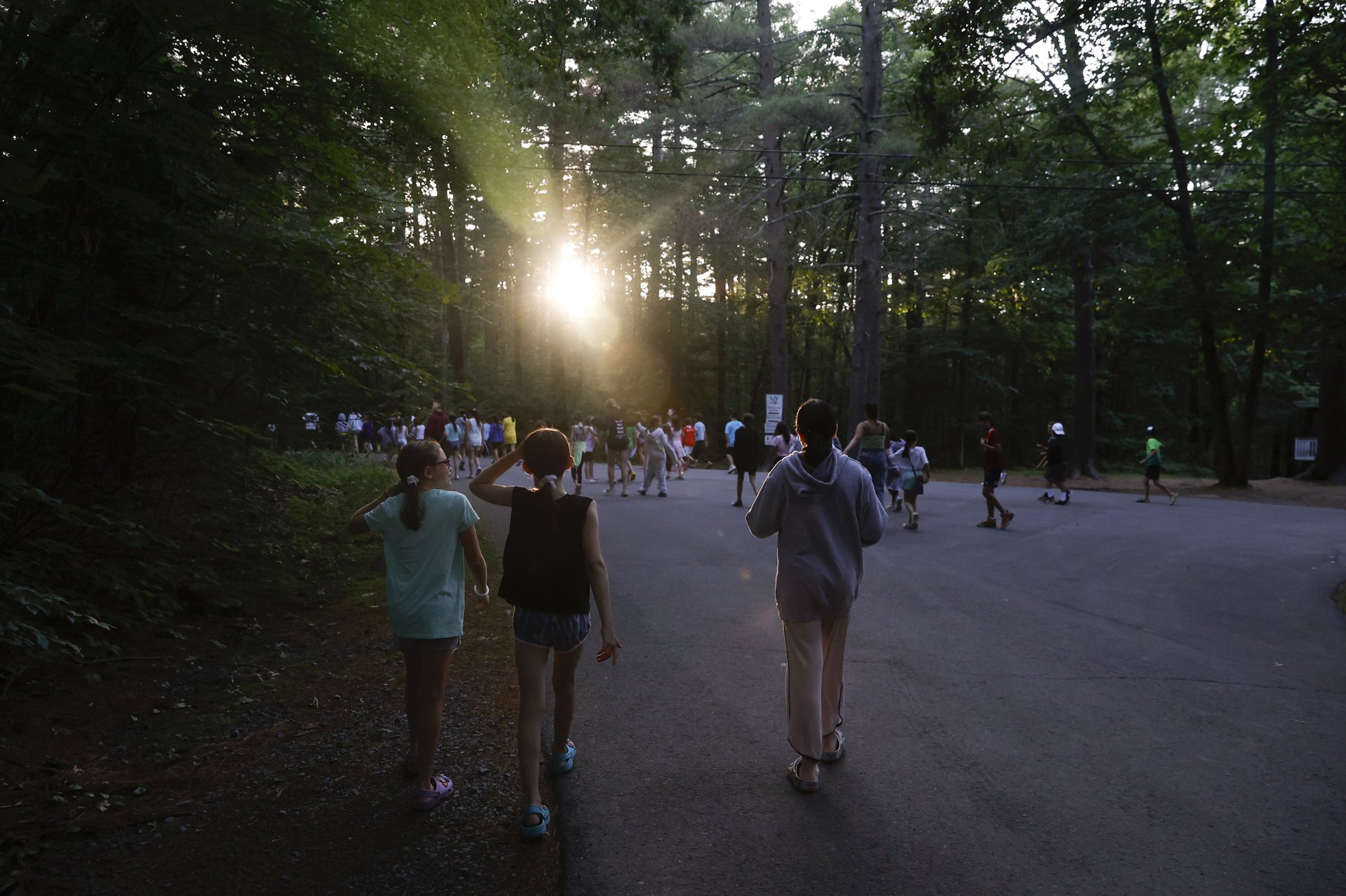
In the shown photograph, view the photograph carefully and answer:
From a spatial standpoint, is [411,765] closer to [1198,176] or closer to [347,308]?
[347,308]

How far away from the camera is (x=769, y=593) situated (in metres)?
9.93

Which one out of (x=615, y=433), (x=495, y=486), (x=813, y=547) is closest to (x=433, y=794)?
(x=495, y=486)

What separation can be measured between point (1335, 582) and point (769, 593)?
22.3 ft

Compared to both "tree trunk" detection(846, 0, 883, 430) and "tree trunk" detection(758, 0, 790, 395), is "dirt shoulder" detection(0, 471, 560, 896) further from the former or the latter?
"tree trunk" detection(758, 0, 790, 395)

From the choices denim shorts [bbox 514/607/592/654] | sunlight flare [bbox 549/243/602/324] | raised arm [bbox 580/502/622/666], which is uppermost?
sunlight flare [bbox 549/243/602/324]

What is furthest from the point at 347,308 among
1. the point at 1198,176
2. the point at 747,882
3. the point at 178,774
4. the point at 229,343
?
the point at 1198,176

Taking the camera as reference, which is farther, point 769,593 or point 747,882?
point 769,593

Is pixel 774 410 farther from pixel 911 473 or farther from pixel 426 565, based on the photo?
pixel 426 565

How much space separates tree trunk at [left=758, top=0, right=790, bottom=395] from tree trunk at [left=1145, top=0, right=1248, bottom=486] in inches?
417

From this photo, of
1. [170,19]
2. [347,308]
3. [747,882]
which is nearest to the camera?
[747,882]

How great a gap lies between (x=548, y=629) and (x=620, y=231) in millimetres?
42668

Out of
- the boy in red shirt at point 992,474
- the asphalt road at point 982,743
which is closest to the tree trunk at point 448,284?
the asphalt road at point 982,743

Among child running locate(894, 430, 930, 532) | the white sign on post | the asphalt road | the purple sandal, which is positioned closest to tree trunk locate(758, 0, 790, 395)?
the white sign on post

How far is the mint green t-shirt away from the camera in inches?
174
